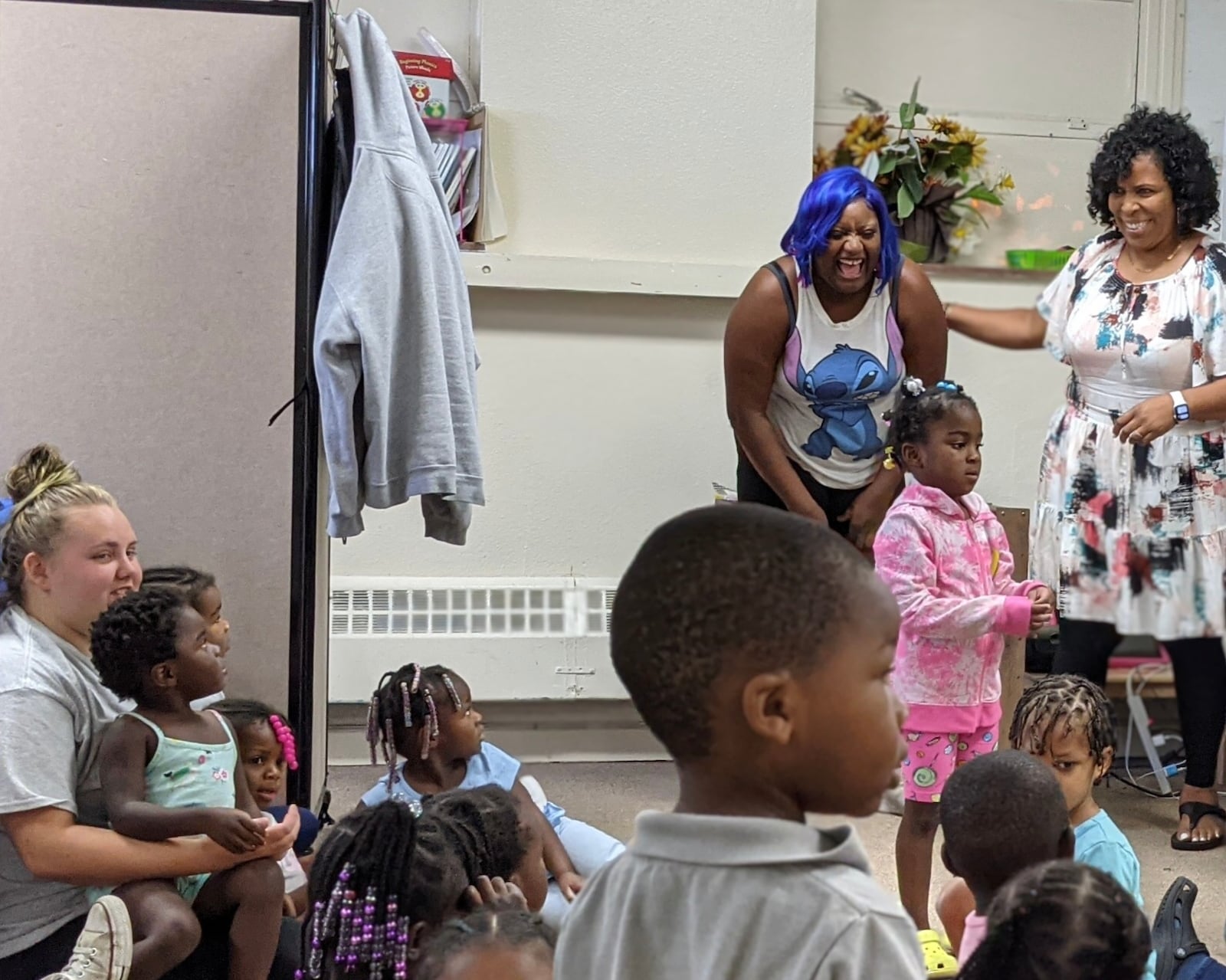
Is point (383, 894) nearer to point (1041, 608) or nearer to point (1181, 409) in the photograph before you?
point (1041, 608)

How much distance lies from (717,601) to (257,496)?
1.41m

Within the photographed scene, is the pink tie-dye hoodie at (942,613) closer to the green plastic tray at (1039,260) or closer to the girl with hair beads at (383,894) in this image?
the girl with hair beads at (383,894)

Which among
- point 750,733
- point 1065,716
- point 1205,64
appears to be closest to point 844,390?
point 1065,716

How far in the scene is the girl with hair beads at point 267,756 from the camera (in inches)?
71.2

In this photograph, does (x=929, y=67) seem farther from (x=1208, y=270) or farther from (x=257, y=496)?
(x=257, y=496)

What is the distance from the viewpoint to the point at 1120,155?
2.27 m

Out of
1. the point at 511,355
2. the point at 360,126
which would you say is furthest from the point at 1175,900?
the point at 511,355

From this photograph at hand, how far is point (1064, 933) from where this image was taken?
88 cm

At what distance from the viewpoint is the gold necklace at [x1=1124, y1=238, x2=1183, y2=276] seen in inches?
84.4

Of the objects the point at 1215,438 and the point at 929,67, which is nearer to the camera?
the point at 1215,438

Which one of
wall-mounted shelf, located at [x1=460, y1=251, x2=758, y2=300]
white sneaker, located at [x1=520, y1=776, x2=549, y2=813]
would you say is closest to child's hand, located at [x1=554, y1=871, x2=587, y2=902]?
white sneaker, located at [x1=520, y1=776, x2=549, y2=813]

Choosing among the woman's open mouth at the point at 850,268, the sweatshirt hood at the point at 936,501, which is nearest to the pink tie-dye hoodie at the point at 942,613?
the sweatshirt hood at the point at 936,501

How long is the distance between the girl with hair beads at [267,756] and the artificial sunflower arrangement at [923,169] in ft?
7.14

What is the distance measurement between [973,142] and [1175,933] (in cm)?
229
